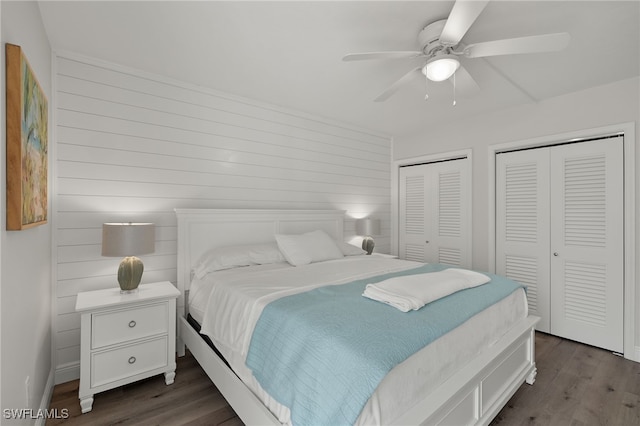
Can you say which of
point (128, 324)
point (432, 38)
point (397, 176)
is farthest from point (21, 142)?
point (397, 176)

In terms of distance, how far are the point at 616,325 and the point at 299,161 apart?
3.53m

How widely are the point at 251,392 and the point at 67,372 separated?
172cm

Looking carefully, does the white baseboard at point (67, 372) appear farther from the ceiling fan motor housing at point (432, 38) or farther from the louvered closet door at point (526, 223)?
the louvered closet door at point (526, 223)

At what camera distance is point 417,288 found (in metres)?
1.77

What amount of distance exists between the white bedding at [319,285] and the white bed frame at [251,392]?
5 cm

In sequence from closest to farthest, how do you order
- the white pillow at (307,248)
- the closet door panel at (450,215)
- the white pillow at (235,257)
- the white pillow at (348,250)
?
1. the white pillow at (235,257)
2. the white pillow at (307,248)
3. the white pillow at (348,250)
4. the closet door panel at (450,215)

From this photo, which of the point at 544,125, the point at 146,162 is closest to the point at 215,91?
the point at 146,162

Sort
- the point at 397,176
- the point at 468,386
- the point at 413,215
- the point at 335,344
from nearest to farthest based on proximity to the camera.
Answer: the point at 335,344 < the point at 468,386 < the point at 413,215 < the point at 397,176

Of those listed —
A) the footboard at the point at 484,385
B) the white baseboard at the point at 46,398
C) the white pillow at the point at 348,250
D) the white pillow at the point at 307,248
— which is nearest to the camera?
the footboard at the point at 484,385

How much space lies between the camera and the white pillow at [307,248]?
286 cm

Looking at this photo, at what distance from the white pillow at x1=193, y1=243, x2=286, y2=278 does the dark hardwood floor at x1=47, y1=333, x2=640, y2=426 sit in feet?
2.67

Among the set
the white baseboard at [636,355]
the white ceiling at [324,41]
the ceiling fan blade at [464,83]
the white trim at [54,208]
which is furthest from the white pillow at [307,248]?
the white baseboard at [636,355]

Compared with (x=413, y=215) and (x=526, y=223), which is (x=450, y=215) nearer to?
(x=413, y=215)

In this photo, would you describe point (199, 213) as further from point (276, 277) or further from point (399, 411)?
point (399, 411)
